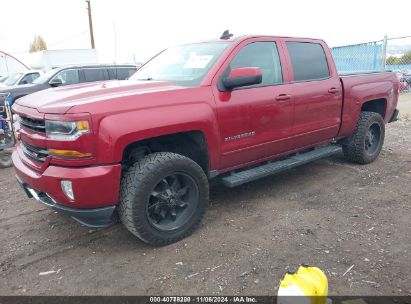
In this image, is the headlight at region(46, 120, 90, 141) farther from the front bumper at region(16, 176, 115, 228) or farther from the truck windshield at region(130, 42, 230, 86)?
the truck windshield at region(130, 42, 230, 86)

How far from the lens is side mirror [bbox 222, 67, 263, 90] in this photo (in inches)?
137

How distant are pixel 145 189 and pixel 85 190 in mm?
489

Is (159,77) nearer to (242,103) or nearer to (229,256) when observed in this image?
(242,103)

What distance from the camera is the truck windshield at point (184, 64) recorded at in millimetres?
3762

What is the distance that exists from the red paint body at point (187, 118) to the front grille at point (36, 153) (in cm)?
6

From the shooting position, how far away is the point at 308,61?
4676mm

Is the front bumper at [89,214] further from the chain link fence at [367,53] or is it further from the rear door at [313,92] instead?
the chain link fence at [367,53]

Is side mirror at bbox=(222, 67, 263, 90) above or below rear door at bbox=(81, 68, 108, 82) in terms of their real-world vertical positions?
above

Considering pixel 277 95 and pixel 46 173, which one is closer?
pixel 46 173

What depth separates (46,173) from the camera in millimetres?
2996

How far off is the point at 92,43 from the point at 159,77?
27.5 m

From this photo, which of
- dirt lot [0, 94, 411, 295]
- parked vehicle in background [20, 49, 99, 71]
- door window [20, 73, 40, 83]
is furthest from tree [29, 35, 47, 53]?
dirt lot [0, 94, 411, 295]

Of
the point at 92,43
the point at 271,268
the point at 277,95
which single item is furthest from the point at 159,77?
the point at 92,43

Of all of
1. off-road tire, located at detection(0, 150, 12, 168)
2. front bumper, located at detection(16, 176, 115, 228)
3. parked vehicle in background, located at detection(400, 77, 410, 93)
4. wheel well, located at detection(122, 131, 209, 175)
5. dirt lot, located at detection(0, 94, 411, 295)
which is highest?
wheel well, located at detection(122, 131, 209, 175)
